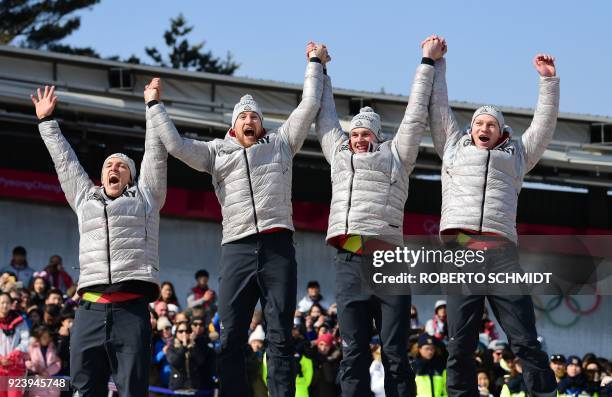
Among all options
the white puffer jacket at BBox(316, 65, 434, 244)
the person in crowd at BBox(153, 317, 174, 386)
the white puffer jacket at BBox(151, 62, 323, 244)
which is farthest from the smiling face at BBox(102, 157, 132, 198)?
the person in crowd at BBox(153, 317, 174, 386)

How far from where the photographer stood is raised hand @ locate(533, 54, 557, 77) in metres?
10.2

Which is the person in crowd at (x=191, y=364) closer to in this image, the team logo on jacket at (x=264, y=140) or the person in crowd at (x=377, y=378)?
the person in crowd at (x=377, y=378)

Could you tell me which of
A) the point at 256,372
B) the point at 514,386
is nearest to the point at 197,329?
the point at 256,372

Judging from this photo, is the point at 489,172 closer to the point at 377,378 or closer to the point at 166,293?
the point at 377,378

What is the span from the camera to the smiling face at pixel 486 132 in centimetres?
1004

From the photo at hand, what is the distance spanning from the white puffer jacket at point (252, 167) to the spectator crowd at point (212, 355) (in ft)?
10.8

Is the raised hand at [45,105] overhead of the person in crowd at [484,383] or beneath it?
overhead

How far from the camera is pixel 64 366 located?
13797 mm

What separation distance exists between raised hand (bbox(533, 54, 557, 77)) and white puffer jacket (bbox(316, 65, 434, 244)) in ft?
2.72

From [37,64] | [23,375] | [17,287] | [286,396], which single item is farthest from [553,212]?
[286,396]

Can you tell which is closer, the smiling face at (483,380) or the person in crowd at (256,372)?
the person in crowd at (256,372)

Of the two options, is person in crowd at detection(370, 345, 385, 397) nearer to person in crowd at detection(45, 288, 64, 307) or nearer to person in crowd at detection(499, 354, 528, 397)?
person in crowd at detection(499, 354, 528, 397)

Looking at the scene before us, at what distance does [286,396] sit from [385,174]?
1872 mm

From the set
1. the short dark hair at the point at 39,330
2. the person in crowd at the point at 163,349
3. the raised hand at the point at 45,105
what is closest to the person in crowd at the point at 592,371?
the person in crowd at the point at 163,349
